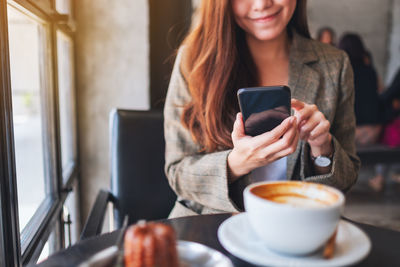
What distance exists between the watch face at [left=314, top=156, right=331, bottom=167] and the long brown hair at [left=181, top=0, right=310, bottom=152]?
0.79ft

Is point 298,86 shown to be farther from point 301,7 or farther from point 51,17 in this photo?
point 51,17

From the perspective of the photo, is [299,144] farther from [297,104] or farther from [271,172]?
[297,104]

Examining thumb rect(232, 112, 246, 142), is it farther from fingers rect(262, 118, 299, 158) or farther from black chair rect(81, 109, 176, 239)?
black chair rect(81, 109, 176, 239)

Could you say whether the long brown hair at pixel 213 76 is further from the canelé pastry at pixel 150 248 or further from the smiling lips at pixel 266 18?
the canelé pastry at pixel 150 248

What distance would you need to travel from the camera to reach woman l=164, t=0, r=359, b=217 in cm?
95

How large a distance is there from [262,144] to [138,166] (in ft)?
1.98

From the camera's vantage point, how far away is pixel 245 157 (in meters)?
0.83

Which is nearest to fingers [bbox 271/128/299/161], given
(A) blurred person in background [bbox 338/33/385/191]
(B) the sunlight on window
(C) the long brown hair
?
(C) the long brown hair

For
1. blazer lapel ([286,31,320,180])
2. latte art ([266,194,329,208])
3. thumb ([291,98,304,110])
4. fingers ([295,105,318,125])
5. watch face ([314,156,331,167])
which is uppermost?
blazer lapel ([286,31,320,180])

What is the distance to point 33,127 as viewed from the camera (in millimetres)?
1315

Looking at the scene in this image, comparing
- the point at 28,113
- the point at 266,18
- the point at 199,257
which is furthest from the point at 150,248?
the point at 28,113

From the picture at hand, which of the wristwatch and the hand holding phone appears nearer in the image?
the hand holding phone

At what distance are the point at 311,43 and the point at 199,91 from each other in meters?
0.41

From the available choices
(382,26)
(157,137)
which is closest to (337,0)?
(382,26)
